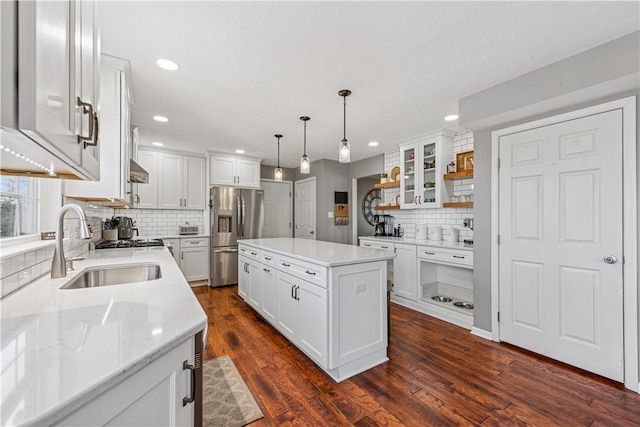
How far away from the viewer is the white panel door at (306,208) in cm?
572

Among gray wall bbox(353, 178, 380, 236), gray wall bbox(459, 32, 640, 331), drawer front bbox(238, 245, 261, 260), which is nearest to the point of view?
gray wall bbox(459, 32, 640, 331)

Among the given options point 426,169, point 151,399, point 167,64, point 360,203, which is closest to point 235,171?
point 360,203

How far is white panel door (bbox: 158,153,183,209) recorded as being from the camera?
189 inches

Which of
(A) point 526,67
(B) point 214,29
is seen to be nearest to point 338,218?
(A) point 526,67

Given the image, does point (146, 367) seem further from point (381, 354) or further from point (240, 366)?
point (381, 354)

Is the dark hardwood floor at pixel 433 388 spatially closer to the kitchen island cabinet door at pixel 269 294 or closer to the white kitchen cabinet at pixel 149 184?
the kitchen island cabinet door at pixel 269 294

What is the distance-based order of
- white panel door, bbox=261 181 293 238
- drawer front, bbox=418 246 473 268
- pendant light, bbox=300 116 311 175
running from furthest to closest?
white panel door, bbox=261 181 293 238 → drawer front, bbox=418 246 473 268 → pendant light, bbox=300 116 311 175

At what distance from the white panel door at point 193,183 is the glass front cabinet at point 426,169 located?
11.9ft

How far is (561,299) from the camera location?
2336 mm

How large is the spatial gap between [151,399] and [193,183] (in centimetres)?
484

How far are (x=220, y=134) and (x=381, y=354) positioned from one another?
3495 mm

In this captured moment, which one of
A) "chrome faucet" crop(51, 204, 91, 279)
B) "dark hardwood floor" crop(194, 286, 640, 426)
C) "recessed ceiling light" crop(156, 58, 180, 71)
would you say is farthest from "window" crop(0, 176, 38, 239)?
"dark hardwood floor" crop(194, 286, 640, 426)

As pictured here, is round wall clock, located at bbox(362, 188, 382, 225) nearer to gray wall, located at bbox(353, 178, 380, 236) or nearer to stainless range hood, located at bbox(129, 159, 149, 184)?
gray wall, located at bbox(353, 178, 380, 236)

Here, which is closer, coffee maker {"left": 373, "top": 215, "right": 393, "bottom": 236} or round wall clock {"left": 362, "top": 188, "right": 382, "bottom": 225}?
coffee maker {"left": 373, "top": 215, "right": 393, "bottom": 236}
